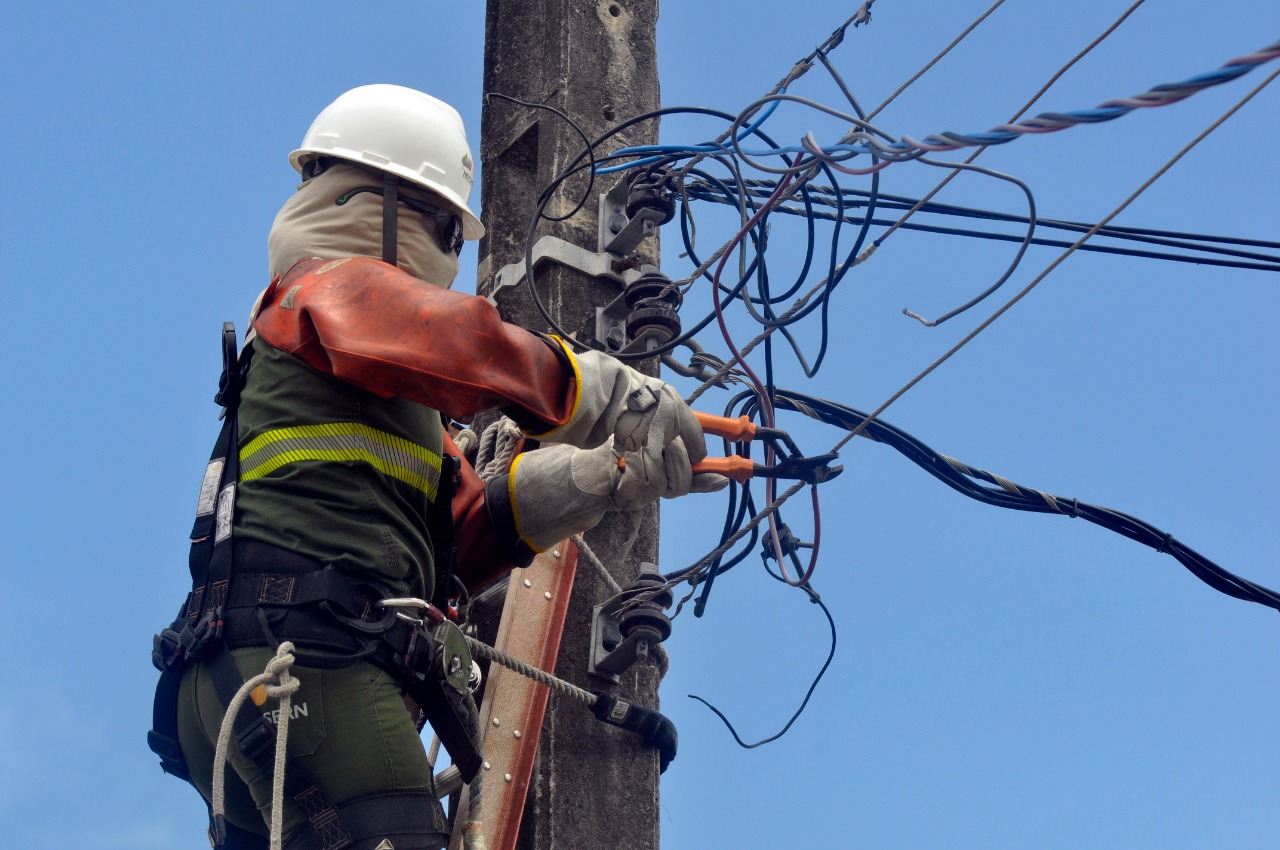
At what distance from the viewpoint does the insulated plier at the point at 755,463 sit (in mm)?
4109

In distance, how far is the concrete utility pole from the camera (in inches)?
171

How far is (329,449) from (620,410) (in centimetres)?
72

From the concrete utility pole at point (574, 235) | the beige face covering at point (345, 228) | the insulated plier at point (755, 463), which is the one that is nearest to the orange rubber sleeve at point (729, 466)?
the insulated plier at point (755, 463)

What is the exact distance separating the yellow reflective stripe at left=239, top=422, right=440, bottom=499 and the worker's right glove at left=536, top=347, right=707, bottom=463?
0.35 metres

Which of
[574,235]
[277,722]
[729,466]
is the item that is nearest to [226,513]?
[277,722]

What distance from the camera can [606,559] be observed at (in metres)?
4.65

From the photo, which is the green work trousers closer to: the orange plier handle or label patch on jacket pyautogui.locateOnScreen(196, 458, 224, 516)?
label patch on jacket pyautogui.locateOnScreen(196, 458, 224, 516)

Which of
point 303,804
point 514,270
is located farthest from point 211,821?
point 514,270

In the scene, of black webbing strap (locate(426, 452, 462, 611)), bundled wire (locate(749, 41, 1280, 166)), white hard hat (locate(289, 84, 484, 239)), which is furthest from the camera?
white hard hat (locate(289, 84, 484, 239))

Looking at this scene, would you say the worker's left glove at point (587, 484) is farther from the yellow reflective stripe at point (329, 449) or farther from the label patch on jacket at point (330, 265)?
the label patch on jacket at point (330, 265)

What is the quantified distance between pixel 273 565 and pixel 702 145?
1955mm

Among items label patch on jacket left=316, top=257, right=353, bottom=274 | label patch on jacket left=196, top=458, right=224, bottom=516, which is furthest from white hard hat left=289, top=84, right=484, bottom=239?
label patch on jacket left=196, top=458, right=224, bottom=516

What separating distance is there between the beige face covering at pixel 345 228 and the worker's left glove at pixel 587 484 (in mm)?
579

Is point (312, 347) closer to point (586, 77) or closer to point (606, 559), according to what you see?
point (606, 559)
